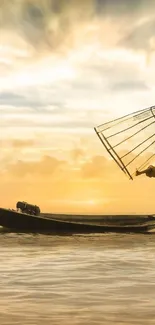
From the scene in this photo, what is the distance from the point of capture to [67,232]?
118ft

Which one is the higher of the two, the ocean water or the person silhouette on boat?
the person silhouette on boat

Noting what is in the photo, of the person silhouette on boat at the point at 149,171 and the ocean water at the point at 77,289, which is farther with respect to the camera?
the person silhouette on boat at the point at 149,171

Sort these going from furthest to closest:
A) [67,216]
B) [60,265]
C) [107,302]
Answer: [67,216]
[60,265]
[107,302]

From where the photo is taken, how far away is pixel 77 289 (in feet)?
40.7

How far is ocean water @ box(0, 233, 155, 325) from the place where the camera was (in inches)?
367

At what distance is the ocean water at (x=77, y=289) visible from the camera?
9.32 metres

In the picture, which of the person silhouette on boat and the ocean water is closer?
the ocean water

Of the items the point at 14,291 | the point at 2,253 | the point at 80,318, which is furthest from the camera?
the point at 2,253

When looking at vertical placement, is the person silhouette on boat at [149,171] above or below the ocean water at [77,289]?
above

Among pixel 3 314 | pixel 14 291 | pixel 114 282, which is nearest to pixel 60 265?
pixel 114 282

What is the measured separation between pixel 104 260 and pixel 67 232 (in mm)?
16415

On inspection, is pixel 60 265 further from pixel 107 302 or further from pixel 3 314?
pixel 3 314

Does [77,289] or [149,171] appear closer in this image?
[77,289]

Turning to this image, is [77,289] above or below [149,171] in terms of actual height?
below
